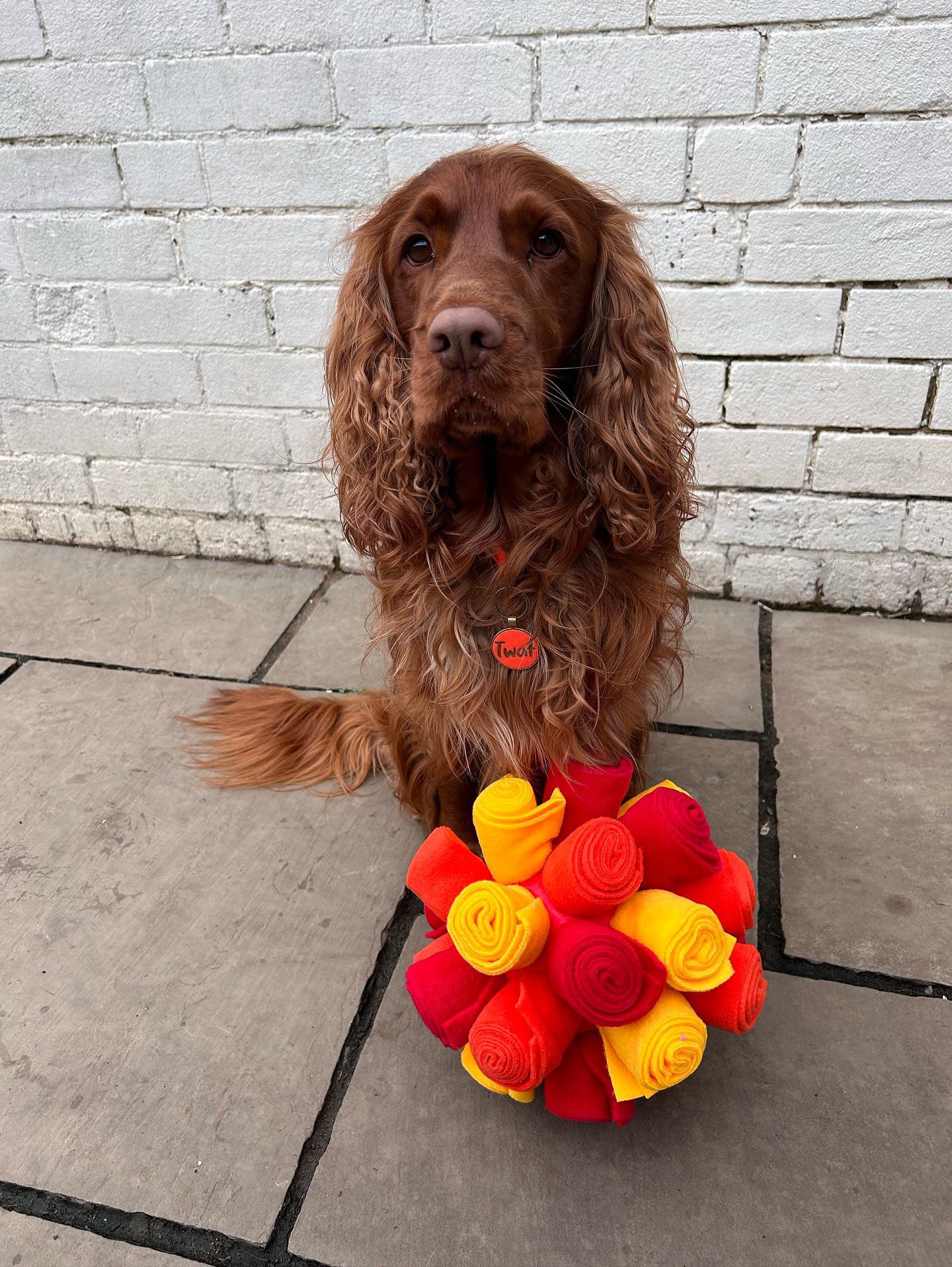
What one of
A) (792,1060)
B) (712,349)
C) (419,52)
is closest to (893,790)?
(792,1060)

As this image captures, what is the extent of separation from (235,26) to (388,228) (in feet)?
4.32

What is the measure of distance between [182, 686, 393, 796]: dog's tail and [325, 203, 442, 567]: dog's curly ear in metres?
0.53

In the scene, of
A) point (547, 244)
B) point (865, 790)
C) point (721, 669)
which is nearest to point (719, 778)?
point (865, 790)

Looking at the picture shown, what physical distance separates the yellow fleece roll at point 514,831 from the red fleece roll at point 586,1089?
10.7 inches

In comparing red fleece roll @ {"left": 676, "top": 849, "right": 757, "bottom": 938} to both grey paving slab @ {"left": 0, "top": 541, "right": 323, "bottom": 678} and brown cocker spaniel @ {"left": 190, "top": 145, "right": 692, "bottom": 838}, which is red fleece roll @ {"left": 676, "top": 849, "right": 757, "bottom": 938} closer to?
brown cocker spaniel @ {"left": 190, "top": 145, "right": 692, "bottom": 838}

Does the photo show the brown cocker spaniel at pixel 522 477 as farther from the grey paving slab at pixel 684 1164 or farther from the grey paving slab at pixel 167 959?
the grey paving slab at pixel 684 1164

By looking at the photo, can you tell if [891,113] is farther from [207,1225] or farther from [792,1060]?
[207,1225]

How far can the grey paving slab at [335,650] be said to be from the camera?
256 cm

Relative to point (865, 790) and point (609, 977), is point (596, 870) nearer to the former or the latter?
point (609, 977)

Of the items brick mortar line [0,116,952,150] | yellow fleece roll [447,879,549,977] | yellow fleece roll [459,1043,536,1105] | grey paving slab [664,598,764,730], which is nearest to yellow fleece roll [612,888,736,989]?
yellow fleece roll [447,879,549,977]

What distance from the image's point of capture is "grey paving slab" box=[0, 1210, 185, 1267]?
3.99 ft

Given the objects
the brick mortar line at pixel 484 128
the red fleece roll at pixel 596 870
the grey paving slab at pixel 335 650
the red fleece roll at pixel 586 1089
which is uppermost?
the brick mortar line at pixel 484 128

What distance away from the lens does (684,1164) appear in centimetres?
129

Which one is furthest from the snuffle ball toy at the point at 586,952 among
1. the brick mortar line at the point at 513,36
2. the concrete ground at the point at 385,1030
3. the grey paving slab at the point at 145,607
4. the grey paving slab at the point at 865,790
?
the brick mortar line at the point at 513,36
